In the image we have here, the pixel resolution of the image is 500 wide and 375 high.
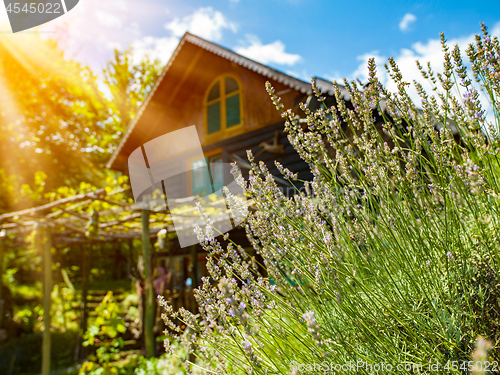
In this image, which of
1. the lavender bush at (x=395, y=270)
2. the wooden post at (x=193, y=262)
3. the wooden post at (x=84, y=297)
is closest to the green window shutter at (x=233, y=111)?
the wooden post at (x=193, y=262)

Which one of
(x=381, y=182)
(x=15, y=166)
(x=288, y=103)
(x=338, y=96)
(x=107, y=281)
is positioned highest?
(x=15, y=166)

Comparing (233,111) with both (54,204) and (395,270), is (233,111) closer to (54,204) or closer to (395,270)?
(54,204)

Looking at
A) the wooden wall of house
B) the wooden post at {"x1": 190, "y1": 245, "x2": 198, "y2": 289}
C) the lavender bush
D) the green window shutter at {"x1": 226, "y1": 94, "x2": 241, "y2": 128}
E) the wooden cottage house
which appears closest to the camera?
the lavender bush

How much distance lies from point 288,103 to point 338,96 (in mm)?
5378

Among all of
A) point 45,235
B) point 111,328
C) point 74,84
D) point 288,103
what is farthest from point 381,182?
point 74,84

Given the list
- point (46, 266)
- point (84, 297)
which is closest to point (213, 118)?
point (46, 266)

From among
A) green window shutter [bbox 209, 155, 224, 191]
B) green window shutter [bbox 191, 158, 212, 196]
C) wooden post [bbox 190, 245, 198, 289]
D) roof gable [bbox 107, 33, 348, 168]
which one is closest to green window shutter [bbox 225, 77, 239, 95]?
roof gable [bbox 107, 33, 348, 168]

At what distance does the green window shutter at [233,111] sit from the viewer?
8055 millimetres

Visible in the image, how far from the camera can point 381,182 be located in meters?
1.39

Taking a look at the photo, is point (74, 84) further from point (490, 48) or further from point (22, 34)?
point (490, 48)

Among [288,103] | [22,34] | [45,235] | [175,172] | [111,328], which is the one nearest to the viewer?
[111,328]

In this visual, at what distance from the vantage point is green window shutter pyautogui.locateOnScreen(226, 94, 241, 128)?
805 cm

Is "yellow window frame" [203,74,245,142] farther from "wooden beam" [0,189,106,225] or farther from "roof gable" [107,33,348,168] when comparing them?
"wooden beam" [0,189,106,225]

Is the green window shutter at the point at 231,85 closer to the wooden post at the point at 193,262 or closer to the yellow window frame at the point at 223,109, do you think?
the yellow window frame at the point at 223,109
